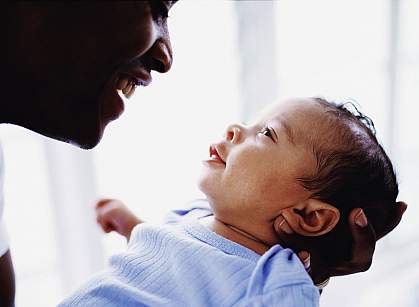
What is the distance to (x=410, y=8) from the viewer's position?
6.66ft

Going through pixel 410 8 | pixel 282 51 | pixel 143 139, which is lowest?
pixel 143 139

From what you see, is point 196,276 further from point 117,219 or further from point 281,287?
point 117,219

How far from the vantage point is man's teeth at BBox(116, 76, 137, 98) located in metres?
0.81

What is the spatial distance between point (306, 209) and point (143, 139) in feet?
2.88

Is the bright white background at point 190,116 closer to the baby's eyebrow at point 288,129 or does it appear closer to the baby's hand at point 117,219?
the baby's hand at point 117,219

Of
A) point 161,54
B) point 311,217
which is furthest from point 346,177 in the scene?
point 161,54

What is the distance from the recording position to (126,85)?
2.73 ft

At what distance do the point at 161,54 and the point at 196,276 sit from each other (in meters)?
0.38

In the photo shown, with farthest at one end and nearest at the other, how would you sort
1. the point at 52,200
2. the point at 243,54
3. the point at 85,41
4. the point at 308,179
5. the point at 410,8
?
the point at 410,8 → the point at 243,54 → the point at 52,200 → the point at 308,179 → the point at 85,41

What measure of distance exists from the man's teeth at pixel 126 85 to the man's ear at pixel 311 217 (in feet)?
1.15

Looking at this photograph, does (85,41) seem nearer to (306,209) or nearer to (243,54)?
(306,209)

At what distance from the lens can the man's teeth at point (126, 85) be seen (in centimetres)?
81

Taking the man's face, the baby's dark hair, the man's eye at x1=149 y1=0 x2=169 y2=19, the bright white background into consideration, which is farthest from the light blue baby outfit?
the bright white background

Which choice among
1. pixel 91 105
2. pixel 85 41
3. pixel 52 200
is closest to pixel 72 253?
pixel 52 200
